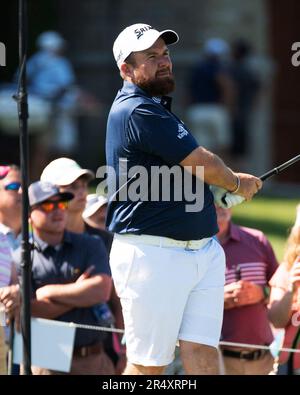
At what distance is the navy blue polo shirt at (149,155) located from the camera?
5.33m

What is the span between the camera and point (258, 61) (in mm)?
17828

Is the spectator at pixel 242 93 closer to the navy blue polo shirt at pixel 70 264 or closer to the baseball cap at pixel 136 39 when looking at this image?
the navy blue polo shirt at pixel 70 264

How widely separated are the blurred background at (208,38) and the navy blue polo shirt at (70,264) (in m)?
11.0

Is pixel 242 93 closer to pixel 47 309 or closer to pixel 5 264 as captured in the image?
pixel 47 309

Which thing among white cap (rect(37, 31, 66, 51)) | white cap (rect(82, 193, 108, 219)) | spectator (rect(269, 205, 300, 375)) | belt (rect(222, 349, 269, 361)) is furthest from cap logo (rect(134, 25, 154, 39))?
white cap (rect(37, 31, 66, 51))

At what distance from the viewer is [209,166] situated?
5379mm

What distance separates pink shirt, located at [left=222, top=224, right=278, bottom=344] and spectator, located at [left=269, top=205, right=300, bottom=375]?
0.38 meters

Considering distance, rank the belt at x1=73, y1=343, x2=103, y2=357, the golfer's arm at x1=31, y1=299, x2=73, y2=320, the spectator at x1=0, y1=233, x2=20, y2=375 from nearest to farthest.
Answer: the spectator at x1=0, y1=233, x2=20, y2=375
the golfer's arm at x1=31, y1=299, x2=73, y2=320
the belt at x1=73, y1=343, x2=103, y2=357

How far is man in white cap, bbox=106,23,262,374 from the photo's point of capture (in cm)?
537

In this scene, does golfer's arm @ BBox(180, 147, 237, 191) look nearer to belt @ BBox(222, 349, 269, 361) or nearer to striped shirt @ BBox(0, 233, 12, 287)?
striped shirt @ BBox(0, 233, 12, 287)

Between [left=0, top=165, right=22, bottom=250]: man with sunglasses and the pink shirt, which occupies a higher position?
[left=0, top=165, right=22, bottom=250]: man with sunglasses

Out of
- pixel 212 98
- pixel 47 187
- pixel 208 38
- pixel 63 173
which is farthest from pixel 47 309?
pixel 208 38

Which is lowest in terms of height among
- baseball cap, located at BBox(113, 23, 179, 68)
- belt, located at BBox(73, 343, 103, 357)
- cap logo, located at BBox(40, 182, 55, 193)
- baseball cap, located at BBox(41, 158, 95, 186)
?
belt, located at BBox(73, 343, 103, 357)
